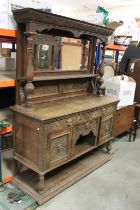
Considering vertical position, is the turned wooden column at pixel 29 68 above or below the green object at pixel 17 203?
above

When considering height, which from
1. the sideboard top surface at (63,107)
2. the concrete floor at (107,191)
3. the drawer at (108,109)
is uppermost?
the sideboard top surface at (63,107)

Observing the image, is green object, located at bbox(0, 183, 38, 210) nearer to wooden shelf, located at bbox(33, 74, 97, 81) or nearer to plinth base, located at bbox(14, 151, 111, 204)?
plinth base, located at bbox(14, 151, 111, 204)

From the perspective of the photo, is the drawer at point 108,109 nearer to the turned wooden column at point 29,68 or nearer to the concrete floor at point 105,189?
the concrete floor at point 105,189

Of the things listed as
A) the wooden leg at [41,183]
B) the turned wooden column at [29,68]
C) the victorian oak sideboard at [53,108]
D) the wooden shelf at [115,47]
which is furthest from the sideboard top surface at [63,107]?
the wooden shelf at [115,47]

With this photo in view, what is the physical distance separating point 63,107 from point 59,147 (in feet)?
1.27

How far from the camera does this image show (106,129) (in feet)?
8.89

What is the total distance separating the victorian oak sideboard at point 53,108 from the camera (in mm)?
1863

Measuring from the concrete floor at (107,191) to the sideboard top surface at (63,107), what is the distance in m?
0.82

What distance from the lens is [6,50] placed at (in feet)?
10.6

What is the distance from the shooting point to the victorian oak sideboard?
6.11ft

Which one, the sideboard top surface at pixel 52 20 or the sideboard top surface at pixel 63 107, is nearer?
the sideboard top surface at pixel 52 20

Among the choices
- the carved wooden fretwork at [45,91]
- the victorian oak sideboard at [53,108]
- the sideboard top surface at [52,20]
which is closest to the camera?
the sideboard top surface at [52,20]

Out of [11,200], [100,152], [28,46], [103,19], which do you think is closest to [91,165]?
[100,152]

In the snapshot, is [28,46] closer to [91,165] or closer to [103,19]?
[103,19]
